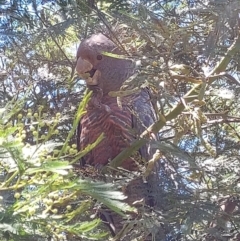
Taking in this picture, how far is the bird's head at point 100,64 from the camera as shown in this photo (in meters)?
1.64

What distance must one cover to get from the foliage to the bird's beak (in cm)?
4

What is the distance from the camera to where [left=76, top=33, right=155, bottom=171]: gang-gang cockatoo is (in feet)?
5.23

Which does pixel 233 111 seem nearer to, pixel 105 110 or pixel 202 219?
pixel 105 110

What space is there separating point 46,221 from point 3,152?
121mm

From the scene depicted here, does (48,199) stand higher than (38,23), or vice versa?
(38,23)

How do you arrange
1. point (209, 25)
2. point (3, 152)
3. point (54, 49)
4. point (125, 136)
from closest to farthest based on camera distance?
1. point (3, 152)
2. point (209, 25)
3. point (125, 136)
4. point (54, 49)

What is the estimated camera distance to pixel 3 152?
2.11 ft

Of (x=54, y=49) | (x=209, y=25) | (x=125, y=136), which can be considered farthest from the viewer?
(x=54, y=49)

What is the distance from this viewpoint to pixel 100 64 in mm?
1746

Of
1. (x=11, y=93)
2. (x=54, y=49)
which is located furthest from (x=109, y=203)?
(x=54, y=49)

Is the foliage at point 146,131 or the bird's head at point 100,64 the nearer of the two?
the foliage at point 146,131

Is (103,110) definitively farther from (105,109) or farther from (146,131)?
(146,131)

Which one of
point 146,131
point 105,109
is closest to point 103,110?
point 105,109

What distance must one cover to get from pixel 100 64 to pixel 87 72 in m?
0.09
